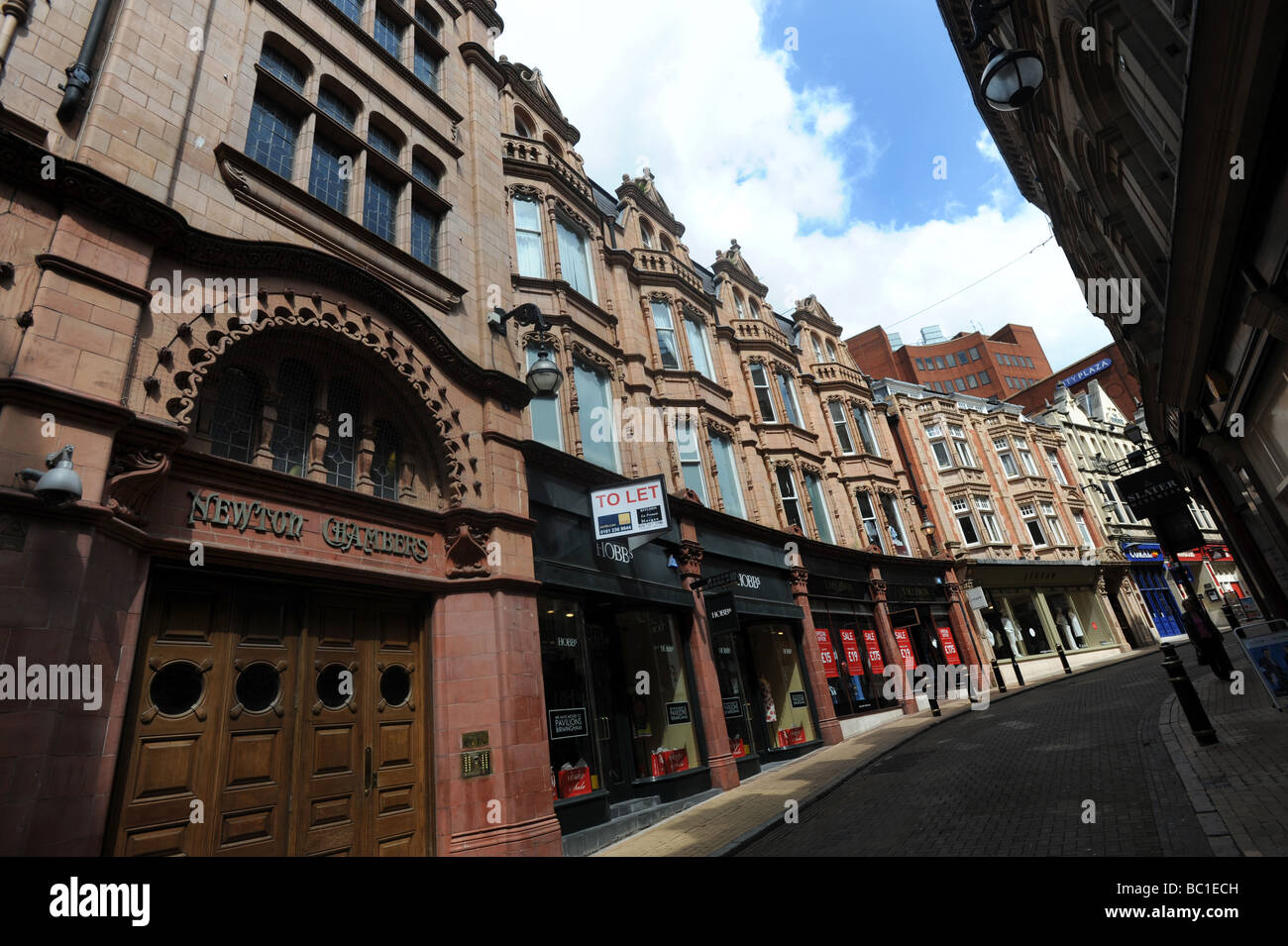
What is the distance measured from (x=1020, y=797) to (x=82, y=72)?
47.1ft

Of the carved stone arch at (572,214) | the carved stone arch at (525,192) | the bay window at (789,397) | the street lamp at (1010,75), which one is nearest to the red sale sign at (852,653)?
the bay window at (789,397)

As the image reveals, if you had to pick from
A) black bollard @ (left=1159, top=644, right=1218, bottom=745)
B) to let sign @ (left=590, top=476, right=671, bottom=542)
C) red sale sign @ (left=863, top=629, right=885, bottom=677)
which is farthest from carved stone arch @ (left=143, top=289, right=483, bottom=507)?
red sale sign @ (left=863, top=629, right=885, bottom=677)

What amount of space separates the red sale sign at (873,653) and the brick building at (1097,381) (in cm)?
4185

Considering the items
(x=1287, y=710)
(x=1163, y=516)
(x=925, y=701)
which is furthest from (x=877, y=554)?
(x=1287, y=710)

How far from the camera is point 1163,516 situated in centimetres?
1733

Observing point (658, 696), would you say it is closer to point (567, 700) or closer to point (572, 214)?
point (567, 700)

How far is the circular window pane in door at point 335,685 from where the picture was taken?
775cm

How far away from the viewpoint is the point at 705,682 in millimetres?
13992

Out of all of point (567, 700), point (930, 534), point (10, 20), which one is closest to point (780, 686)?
point (567, 700)

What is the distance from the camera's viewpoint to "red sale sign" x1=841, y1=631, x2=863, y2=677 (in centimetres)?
2023
